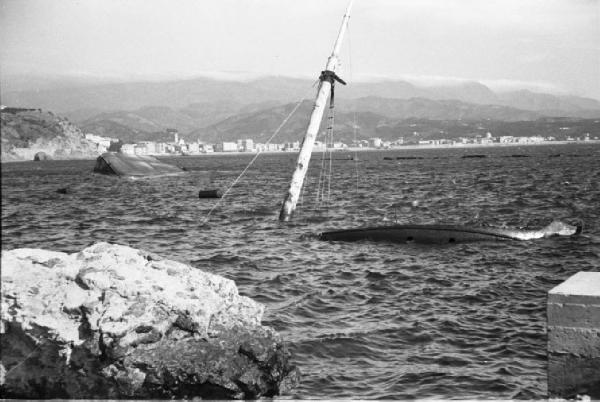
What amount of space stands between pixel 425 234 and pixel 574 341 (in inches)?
693

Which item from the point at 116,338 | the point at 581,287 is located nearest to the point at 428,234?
the point at 581,287

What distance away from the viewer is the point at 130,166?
104m

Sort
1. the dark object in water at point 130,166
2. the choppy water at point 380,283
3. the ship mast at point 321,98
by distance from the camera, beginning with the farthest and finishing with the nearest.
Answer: the dark object in water at point 130,166 < the ship mast at point 321,98 < the choppy water at point 380,283

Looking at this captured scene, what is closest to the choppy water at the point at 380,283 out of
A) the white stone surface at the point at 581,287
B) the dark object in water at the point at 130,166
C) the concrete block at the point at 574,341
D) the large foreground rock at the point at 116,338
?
the large foreground rock at the point at 116,338

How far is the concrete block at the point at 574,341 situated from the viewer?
770 cm

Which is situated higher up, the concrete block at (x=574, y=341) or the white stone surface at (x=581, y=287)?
the white stone surface at (x=581, y=287)

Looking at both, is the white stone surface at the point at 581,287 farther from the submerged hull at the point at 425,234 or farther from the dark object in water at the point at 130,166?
the dark object in water at the point at 130,166

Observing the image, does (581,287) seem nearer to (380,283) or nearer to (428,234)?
(380,283)

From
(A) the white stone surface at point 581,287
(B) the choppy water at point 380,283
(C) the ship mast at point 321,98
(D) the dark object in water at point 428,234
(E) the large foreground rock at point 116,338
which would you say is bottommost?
(B) the choppy water at point 380,283

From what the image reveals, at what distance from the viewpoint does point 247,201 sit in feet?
165

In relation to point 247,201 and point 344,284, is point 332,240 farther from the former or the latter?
point 247,201

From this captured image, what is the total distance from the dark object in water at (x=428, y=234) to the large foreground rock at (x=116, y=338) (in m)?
16.7

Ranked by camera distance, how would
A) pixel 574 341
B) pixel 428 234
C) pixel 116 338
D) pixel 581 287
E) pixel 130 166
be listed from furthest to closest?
1. pixel 130 166
2. pixel 428 234
3. pixel 116 338
4. pixel 581 287
5. pixel 574 341

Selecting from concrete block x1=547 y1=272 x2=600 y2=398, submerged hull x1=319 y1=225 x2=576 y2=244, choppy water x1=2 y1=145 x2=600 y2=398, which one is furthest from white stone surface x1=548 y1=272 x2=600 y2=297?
submerged hull x1=319 y1=225 x2=576 y2=244
